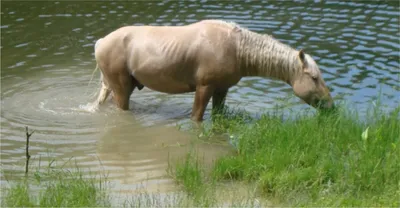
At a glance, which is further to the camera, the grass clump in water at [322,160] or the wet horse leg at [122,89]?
the wet horse leg at [122,89]

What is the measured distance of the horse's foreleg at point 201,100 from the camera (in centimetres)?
865

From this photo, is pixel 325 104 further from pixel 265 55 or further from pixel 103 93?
pixel 103 93

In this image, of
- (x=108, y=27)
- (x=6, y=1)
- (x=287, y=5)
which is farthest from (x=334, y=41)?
(x=6, y=1)

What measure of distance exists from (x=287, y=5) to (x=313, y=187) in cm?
988

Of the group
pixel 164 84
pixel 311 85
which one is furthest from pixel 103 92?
pixel 311 85

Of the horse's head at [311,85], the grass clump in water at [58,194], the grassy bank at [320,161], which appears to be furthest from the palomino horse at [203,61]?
the grass clump in water at [58,194]

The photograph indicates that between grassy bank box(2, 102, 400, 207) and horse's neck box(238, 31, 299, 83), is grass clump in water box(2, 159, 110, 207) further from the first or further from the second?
horse's neck box(238, 31, 299, 83)

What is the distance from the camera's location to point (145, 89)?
1070cm

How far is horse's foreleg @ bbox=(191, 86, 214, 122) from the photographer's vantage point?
28.4 feet

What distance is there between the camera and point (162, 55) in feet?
29.0

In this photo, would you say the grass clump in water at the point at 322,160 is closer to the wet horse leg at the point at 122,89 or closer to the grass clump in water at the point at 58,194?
the grass clump in water at the point at 58,194

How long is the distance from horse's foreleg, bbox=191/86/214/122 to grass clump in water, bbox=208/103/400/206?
3.23 ft

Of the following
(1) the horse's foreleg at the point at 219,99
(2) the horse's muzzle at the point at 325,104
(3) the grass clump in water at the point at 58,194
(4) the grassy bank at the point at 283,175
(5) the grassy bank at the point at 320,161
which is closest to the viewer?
(3) the grass clump in water at the point at 58,194

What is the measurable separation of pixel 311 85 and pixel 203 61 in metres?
1.37
